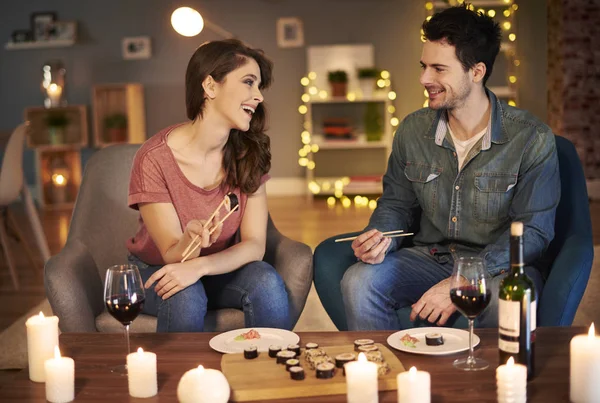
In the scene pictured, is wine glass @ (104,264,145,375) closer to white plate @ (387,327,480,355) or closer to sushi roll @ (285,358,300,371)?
sushi roll @ (285,358,300,371)

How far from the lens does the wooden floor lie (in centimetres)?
400

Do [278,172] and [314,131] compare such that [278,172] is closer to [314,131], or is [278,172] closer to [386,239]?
[314,131]

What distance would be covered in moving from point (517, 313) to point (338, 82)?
5902 mm

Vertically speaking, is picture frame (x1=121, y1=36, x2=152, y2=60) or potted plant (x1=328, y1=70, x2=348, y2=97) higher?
picture frame (x1=121, y1=36, x2=152, y2=60)

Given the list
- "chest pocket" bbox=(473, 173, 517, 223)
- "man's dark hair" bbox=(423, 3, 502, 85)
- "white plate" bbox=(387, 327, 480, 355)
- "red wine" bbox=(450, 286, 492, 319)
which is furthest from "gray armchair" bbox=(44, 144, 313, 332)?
"red wine" bbox=(450, 286, 492, 319)

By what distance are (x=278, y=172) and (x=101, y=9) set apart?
7.65 feet

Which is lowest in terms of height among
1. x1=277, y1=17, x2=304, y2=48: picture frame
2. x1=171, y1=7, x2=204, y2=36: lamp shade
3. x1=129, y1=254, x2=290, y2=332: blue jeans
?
Result: x1=129, y1=254, x2=290, y2=332: blue jeans

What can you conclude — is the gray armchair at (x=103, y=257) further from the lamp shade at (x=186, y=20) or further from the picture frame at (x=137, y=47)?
the picture frame at (x=137, y=47)

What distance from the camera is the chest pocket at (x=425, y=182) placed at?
247cm

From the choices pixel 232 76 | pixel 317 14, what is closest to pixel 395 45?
pixel 317 14

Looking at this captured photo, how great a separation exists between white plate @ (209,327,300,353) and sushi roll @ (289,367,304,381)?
0.21 meters

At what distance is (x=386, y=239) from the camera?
236 centimetres

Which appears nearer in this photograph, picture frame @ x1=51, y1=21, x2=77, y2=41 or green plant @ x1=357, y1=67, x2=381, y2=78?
green plant @ x1=357, y1=67, x2=381, y2=78

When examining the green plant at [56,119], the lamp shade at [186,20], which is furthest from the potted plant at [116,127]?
the lamp shade at [186,20]
